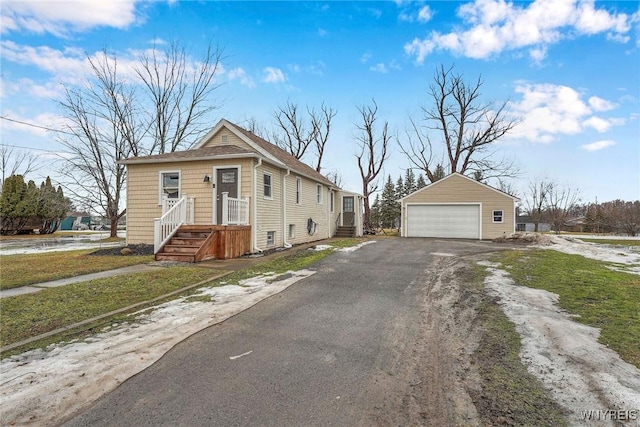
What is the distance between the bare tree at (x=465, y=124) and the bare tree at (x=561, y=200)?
Answer: 1937 cm

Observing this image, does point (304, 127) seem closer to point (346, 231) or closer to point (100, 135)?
point (346, 231)

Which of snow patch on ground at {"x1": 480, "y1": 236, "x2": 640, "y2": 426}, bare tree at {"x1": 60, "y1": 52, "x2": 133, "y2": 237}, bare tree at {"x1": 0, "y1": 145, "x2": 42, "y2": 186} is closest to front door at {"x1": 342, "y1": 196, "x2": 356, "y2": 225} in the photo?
bare tree at {"x1": 60, "y1": 52, "x2": 133, "y2": 237}

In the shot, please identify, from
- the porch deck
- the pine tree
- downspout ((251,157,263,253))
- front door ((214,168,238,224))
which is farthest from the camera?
the pine tree

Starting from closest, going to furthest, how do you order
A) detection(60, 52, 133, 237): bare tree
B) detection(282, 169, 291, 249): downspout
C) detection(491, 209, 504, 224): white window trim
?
detection(282, 169, 291, 249): downspout
detection(491, 209, 504, 224): white window trim
detection(60, 52, 133, 237): bare tree

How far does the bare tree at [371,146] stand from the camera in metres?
28.6

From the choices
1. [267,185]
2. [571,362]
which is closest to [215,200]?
Answer: [267,185]

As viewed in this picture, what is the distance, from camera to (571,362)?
2973mm

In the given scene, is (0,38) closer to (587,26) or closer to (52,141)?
(52,141)

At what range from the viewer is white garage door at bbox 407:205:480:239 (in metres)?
19.2

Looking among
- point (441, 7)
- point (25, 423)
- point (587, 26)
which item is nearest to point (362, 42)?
point (441, 7)

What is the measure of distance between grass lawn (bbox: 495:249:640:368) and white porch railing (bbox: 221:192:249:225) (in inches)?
315

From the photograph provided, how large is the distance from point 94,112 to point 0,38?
994cm

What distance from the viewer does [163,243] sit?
9914 mm

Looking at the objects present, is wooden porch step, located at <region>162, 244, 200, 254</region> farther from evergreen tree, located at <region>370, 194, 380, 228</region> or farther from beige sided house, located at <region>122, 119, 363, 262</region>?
evergreen tree, located at <region>370, 194, 380, 228</region>
